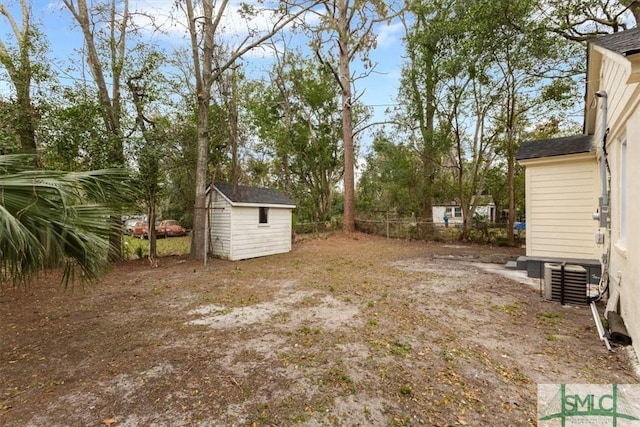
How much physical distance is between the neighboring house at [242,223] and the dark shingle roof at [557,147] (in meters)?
7.56

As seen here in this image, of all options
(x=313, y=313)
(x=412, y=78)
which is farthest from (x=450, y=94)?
(x=313, y=313)

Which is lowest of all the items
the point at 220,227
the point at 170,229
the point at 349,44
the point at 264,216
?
the point at 170,229

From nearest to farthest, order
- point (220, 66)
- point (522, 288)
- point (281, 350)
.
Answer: point (281, 350) < point (522, 288) < point (220, 66)

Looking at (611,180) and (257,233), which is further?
(257,233)

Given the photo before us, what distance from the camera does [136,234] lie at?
17000mm

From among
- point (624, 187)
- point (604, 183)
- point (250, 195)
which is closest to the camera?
point (624, 187)

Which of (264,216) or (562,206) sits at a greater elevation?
(562,206)

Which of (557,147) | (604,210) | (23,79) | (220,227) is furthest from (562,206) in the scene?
(23,79)

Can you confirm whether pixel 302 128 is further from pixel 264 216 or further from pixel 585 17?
pixel 585 17

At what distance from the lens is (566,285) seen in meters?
4.82

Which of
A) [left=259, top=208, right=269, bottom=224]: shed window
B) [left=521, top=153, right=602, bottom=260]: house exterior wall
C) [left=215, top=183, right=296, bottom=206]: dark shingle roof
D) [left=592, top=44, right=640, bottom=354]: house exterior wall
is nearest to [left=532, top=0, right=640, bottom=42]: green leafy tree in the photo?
[left=521, top=153, right=602, bottom=260]: house exterior wall

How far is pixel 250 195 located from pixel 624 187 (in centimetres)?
918

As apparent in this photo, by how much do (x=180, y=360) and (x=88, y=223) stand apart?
1.59 metres

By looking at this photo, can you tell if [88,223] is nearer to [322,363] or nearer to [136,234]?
[322,363]
